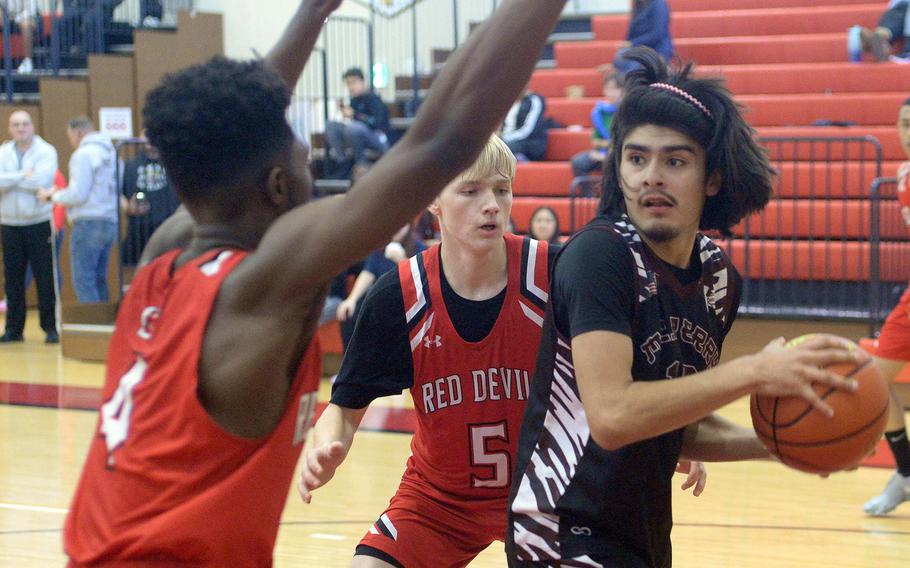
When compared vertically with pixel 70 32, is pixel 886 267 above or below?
below

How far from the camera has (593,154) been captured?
33.4 feet

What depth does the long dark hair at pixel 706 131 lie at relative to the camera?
2641 millimetres

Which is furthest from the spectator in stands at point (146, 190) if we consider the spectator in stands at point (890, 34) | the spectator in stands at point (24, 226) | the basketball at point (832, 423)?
the basketball at point (832, 423)

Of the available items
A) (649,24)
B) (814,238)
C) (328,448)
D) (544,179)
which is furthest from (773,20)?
(328,448)

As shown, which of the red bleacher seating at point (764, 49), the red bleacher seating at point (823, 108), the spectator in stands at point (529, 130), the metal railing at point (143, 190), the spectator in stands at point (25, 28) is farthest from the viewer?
the spectator in stands at point (25, 28)

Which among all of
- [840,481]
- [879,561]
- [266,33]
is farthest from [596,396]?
[266,33]

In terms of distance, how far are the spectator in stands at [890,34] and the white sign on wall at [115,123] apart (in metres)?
7.88

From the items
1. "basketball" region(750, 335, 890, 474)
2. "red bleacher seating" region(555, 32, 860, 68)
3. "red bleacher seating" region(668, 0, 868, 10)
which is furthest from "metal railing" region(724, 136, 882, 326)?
"basketball" region(750, 335, 890, 474)

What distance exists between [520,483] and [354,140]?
945 centimetres

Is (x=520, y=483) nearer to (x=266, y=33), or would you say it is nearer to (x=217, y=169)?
(x=217, y=169)

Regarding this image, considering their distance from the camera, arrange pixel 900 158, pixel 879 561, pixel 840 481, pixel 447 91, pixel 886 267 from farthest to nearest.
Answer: pixel 900 158 → pixel 886 267 → pixel 840 481 → pixel 879 561 → pixel 447 91

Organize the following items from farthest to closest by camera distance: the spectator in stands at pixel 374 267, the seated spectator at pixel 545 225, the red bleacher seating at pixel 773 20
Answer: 1. the red bleacher seating at pixel 773 20
2. the seated spectator at pixel 545 225
3. the spectator in stands at pixel 374 267

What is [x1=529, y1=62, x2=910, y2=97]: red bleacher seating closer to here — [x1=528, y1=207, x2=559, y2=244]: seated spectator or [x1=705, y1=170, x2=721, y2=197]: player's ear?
[x1=528, y1=207, x2=559, y2=244]: seated spectator

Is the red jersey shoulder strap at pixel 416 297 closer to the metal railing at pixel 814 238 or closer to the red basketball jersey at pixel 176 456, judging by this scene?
the red basketball jersey at pixel 176 456
